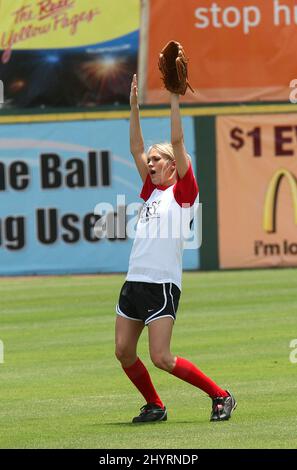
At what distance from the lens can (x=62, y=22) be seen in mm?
24703

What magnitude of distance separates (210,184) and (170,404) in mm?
13587

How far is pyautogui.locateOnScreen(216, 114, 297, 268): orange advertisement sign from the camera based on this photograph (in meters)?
23.4

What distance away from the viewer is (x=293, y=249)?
23.5m

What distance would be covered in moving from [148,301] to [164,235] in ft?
1.59

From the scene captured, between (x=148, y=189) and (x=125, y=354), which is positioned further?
(x=148, y=189)

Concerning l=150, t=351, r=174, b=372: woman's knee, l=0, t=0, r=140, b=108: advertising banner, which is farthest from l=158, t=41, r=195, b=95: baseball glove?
l=0, t=0, r=140, b=108: advertising banner

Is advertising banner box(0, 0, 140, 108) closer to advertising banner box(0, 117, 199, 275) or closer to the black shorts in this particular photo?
advertising banner box(0, 117, 199, 275)

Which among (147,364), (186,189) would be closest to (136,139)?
(186,189)

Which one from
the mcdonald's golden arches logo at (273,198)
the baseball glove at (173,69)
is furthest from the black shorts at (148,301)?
the mcdonald's golden arches logo at (273,198)

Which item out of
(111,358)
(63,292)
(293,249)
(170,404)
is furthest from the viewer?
(293,249)

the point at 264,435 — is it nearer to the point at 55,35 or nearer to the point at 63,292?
the point at 63,292

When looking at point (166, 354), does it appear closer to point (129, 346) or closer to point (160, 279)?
point (129, 346)

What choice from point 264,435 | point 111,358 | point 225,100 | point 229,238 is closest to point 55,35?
point 225,100

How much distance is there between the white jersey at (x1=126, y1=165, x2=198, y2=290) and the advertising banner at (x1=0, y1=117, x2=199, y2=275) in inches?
558
